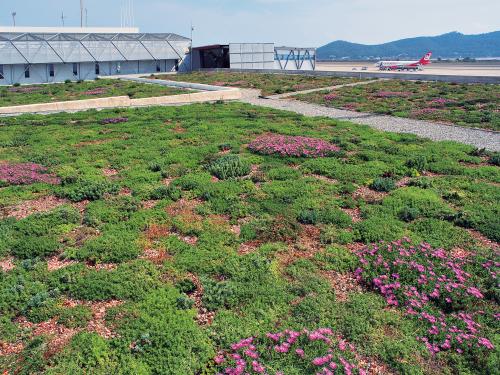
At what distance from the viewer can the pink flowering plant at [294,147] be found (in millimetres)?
18656

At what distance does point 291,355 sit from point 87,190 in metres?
9.52

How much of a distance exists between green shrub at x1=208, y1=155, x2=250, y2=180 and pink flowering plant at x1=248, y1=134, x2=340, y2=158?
8.31 ft

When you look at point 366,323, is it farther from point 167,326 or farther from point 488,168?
point 488,168

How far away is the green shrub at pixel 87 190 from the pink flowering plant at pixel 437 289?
832 centimetres

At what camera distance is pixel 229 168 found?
1620 centimetres

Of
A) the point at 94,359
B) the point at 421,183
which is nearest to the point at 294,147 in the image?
the point at 421,183

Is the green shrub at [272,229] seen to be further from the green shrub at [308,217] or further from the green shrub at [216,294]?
the green shrub at [216,294]

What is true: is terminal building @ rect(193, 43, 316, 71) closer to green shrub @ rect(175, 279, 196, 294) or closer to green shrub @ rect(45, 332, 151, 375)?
green shrub @ rect(175, 279, 196, 294)

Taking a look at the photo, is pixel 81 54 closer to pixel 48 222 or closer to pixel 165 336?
pixel 48 222

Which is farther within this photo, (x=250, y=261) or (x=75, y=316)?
(x=250, y=261)

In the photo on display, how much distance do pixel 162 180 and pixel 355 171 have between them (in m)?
7.04

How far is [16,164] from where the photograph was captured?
17.0 meters

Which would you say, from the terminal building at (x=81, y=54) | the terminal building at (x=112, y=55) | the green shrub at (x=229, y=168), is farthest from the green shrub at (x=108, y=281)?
the terminal building at (x=81, y=54)

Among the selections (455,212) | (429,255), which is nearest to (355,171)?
(455,212)
